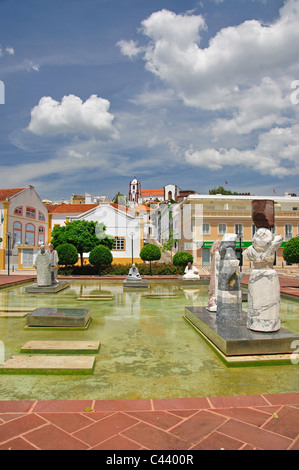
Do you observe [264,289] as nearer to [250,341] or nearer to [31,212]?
[250,341]

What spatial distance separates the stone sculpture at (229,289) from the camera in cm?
649

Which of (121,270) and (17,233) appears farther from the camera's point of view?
(17,233)

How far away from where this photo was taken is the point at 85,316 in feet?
24.4

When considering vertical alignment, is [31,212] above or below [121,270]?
above

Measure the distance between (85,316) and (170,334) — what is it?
2096 millimetres

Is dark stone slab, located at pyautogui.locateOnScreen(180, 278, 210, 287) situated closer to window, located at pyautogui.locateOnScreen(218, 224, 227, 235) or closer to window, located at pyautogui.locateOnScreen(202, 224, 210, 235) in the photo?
window, located at pyautogui.locateOnScreen(202, 224, 210, 235)

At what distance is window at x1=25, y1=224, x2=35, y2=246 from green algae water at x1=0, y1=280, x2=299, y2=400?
33.5 m

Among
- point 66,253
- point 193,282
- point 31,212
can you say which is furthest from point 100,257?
point 31,212

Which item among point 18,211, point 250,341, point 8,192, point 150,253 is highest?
point 8,192

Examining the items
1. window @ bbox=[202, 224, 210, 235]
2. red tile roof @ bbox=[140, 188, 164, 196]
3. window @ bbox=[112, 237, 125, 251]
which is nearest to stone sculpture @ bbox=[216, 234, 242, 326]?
window @ bbox=[112, 237, 125, 251]

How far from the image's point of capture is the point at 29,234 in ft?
131

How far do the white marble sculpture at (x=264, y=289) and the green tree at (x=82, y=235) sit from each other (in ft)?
63.5

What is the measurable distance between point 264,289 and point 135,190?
111 meters

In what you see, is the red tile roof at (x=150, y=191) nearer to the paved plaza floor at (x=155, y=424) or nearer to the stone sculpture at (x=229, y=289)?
the stone sculpture at (x=229, y=289)
